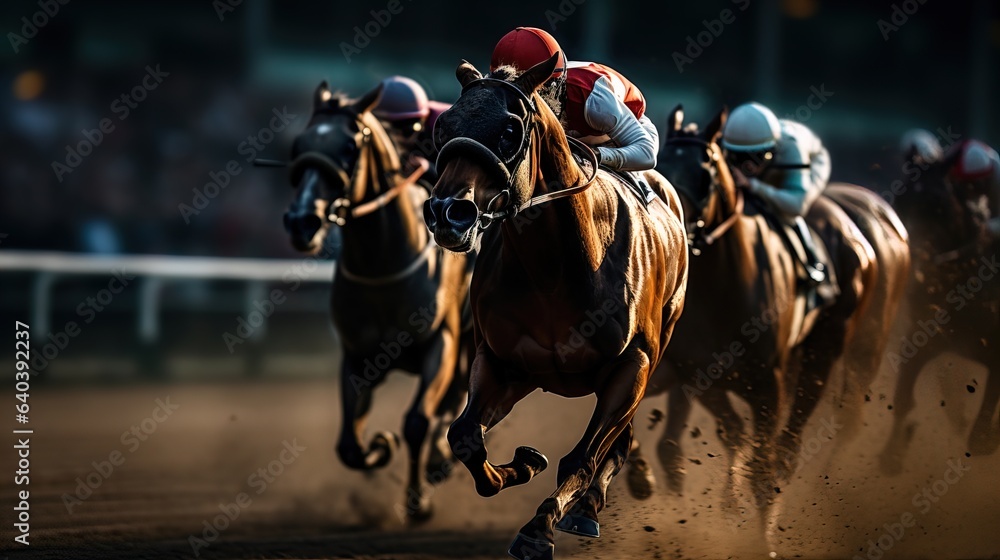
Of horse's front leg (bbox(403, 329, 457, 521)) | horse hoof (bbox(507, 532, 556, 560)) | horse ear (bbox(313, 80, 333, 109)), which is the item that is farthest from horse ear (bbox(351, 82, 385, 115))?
horse hoof (bbox(507, 532, 556, 560))

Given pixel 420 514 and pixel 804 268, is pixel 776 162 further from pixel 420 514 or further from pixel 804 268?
pixel 420 514

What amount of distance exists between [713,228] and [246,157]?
5401mm

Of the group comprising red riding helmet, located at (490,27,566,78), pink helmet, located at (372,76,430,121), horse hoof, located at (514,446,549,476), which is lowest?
horse hoof, located at (514,446,549,476)

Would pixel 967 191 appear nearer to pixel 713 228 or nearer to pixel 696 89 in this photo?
pixel 713 228

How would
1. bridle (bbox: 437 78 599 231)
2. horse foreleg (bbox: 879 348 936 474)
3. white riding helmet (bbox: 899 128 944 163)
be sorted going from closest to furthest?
bridle (bbox: 437 78 599 231) < horse foreleg (bbox: 879 348 936 474) < white riding helmet (bbox: 899 128 944 163)

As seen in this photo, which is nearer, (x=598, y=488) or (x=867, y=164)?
(x=598, y=488)

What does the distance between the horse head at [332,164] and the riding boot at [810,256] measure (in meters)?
1.80

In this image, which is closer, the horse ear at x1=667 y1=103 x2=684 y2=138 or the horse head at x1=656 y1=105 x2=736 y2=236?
the horse head at x1=656 y1=105 x2=736 y2=236

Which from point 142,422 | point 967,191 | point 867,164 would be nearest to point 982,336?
point 967,191

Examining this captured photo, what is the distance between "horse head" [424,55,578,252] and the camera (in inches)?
109

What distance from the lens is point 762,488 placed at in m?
4.59

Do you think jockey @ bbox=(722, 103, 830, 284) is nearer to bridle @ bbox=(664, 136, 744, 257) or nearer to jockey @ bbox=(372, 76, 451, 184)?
bridle @ bbox=(664, 136, 744, 257)

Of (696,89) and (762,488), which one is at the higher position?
(696,89)

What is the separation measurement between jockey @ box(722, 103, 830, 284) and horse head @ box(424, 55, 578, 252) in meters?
2.63
